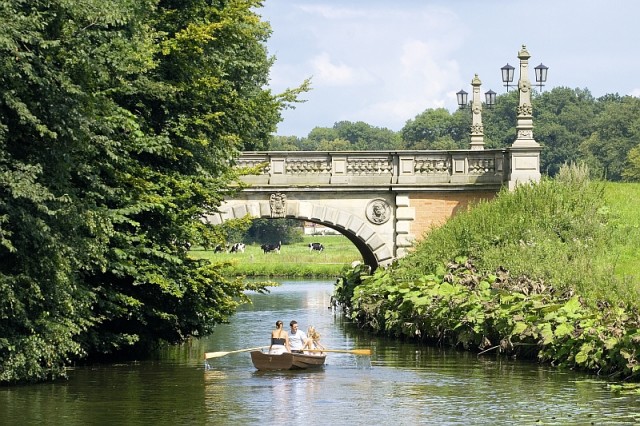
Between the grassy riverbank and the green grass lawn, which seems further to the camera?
the grassy riverbank

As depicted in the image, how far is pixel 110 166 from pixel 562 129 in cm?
11201

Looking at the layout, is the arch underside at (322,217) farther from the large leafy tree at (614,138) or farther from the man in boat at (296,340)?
the large leafy tree at (614,138)

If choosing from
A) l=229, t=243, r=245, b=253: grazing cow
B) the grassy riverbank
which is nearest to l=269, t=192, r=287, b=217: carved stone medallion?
the grassy riverbank

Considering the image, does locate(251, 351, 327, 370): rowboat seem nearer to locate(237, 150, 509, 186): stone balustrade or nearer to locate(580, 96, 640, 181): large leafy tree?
locate(237, 150, 509, 186): stone balustrade

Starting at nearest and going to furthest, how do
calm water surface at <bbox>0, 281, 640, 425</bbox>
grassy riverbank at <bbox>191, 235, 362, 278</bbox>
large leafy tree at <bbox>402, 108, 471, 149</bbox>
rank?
calm water surface at <bbox>0, 281, 640, 425</bbox> < grassy riverbank at <bbox>191, 235, 362, 278</bbox> < large leafy tree at <bbox>402, 108, 471, 149</bbox>

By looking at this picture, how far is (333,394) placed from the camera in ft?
79.4

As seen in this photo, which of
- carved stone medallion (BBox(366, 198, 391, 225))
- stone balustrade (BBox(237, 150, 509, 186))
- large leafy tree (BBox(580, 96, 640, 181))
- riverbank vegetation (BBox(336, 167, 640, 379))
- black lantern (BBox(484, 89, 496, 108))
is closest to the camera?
riverbank vegetation (BBox(336, 167, 640, 379))

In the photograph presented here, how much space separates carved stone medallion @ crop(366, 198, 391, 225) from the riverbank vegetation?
1.72 metres

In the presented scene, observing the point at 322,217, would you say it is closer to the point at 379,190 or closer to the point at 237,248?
the point at 379,190

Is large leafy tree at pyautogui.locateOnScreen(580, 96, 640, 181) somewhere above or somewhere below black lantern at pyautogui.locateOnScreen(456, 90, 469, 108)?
above

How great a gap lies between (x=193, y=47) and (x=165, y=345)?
325 inches

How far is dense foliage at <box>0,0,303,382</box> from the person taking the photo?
887 inches

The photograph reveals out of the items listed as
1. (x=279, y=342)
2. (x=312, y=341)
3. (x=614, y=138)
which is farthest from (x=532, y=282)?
(x=614, y=138)

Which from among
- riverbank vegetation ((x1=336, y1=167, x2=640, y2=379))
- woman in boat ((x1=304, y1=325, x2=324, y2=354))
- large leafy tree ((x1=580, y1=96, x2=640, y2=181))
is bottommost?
woman in boat ((x1=304, y1=325, x2=324, y2=354))
